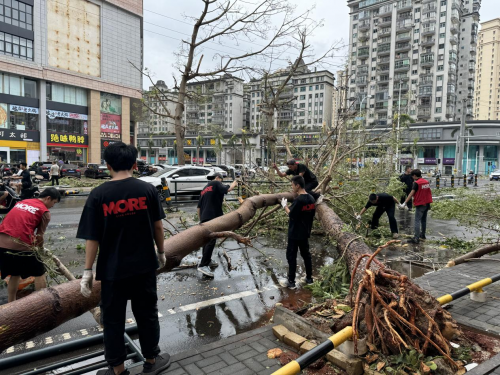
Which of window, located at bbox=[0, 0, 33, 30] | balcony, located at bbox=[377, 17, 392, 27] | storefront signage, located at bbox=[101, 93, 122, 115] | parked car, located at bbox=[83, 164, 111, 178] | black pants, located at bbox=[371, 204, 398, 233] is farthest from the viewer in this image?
balcony, located at bbox=[377, 17, 392, 27]

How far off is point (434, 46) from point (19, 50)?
6415cm

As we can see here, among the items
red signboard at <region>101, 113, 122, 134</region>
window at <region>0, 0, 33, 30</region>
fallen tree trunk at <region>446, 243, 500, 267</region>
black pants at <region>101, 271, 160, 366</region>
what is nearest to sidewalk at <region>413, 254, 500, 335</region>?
fallen tree trunk at <region>446, 243, 500, 267</region>

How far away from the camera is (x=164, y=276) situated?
5.59 meters

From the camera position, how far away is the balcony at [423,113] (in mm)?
65738

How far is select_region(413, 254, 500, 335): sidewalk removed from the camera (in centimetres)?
381

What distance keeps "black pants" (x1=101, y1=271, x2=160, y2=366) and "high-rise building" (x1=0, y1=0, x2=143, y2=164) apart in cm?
3259

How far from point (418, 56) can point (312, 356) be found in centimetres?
7543

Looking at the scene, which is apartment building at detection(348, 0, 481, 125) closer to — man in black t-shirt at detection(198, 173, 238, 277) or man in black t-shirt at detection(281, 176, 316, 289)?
man in black t-shirt at detection(198, 173, 238, 277)

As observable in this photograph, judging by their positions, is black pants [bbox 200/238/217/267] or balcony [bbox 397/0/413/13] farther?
balcony [bbox 397/0/413/13]

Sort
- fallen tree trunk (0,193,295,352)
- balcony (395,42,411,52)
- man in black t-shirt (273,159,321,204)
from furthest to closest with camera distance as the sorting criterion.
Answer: balcony (395,42,411,52), man in black t-shirt (273,159,321,204), fallen tree trunk (0,193,295,352)

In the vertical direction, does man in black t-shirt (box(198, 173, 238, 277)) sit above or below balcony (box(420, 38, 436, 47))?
below

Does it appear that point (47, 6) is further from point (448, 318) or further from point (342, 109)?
point (448, 318)

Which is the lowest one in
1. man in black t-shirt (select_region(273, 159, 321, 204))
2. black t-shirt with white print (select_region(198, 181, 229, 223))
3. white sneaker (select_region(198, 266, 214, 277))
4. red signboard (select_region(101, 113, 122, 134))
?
white sneaker (select_region(198, 266, 214, 277))

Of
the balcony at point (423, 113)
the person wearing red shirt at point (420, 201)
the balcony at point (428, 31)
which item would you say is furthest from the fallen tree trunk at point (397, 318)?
the balcony at point (428, 31)
